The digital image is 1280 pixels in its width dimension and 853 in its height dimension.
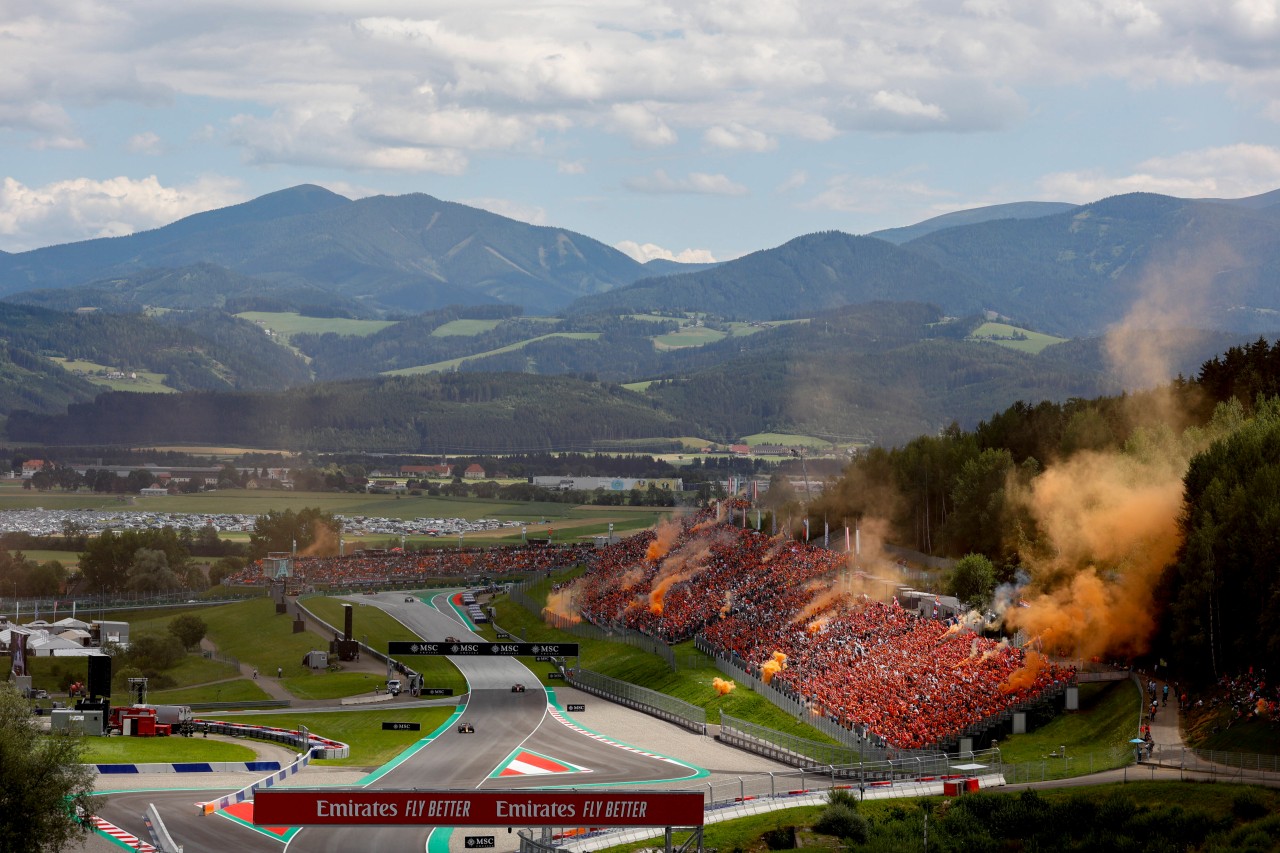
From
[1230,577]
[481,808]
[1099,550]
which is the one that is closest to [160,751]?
[481,808]

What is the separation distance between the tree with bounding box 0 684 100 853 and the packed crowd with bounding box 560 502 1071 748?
2927 centimetres

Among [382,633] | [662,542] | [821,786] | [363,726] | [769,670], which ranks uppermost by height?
[662,542]

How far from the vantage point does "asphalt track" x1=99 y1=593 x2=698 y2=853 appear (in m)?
53.1

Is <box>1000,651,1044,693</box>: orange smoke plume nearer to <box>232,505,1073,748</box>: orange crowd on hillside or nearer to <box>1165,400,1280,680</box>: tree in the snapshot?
<box>232,505,1073,748</box>: orange crowd on hillside

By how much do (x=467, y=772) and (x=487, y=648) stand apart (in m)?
27.7

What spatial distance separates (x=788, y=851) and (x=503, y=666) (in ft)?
202

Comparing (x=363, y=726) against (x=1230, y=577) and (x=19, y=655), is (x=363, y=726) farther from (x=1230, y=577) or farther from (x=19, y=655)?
(x=1230, y=577)

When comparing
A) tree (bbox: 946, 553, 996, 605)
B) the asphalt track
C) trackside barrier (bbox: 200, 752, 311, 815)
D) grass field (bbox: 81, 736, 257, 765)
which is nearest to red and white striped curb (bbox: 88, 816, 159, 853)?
the asphalt track

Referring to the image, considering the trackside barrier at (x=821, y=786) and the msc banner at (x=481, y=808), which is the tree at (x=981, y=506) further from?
the msc banner at (x=481, y=808)

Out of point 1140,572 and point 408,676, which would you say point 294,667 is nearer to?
point 408,676

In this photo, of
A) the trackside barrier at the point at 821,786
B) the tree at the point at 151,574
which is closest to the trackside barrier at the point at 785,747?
the trackside barrier at the point at 821,786

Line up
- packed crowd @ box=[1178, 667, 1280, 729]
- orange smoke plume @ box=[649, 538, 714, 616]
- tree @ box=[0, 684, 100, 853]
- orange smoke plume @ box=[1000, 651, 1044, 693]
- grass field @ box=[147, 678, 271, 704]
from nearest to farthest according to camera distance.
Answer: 1. tree @ box=[0, 684, 100, 853]
2. packed crowd @ box=[1178, 667, 1280, 729]
3. orange smoke plume @ box=[1000, 651, 1044, 693]
4. grass field @ box=[147, 678, 271, 704]
5. orange smoke plume @ box=[649, 538, 714, 616]

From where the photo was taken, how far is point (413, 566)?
166 metres

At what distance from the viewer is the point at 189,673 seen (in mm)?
109812
